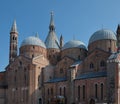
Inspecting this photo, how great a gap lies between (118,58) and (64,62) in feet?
54.0

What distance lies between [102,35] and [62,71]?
1070 cm

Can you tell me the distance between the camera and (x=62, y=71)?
5912 cm

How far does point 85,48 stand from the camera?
61875mm

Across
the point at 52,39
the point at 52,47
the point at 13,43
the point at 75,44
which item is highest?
Answer: the point at 52,39

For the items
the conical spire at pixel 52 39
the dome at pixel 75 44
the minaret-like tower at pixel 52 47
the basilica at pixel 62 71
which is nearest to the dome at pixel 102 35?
the basilica at pixel 62 71

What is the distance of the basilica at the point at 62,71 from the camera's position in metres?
47.0

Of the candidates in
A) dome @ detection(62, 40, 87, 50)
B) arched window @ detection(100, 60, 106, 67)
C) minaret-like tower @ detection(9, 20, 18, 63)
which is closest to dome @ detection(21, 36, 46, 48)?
minaret-like tower @ detection(9, 20, 18, 63)

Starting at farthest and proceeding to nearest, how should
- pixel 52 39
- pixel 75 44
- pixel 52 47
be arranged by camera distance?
1. pixel 52 39
2. pixel 52 47
3. pixel 75 44

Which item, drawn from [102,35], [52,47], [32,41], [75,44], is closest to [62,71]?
[75,44]

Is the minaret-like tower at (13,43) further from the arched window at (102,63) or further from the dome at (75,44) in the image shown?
the arched window at (102,63)

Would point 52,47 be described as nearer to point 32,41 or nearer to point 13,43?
point 32,41

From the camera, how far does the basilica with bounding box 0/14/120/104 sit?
154ft

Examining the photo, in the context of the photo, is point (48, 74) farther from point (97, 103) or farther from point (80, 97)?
point (97, 103)

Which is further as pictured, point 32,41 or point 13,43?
point 13,43
